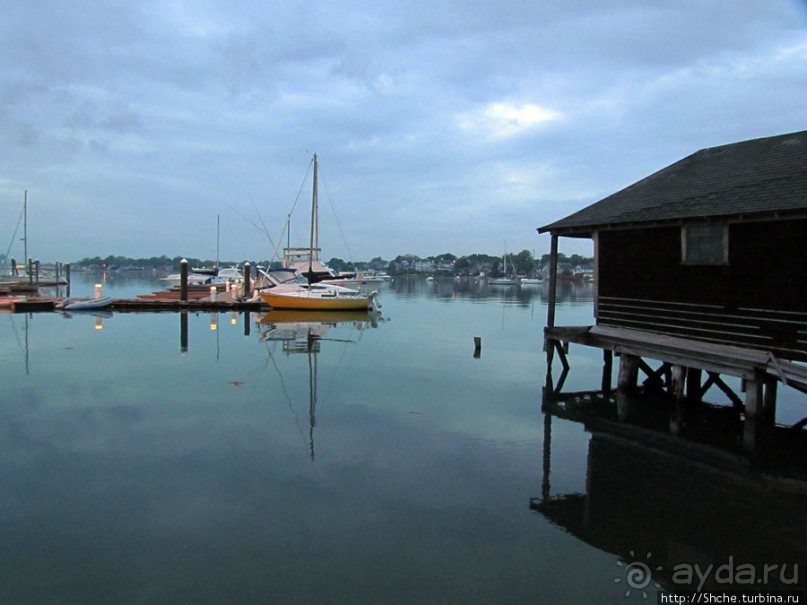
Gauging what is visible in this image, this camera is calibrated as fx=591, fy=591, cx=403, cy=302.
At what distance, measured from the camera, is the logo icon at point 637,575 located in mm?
6000

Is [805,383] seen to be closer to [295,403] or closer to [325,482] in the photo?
[325,482]

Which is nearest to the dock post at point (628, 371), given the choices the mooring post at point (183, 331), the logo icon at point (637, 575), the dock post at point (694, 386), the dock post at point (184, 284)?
the dock post at point (694, 386)

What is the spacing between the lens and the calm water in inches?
238

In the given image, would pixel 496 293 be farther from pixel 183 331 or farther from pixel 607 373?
pixel 607 373

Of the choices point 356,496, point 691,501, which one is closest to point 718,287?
point 691,501

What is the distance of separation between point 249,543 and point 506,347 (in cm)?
1769

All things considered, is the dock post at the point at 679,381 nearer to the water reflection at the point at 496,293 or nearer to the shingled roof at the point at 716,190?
the shingled roof at the point at 716,190

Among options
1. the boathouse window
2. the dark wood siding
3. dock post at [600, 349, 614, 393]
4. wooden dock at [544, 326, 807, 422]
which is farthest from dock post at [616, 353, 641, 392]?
the boathouse window

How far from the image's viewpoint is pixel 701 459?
990 centimetres

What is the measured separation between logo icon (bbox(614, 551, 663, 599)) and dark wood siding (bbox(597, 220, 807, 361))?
625 centimetres

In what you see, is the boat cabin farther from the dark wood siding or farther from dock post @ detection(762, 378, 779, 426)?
dock post @ detection(762, 378, 779, 426)

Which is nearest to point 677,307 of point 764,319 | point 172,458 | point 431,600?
point 764,319

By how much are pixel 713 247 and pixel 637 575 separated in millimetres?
7779

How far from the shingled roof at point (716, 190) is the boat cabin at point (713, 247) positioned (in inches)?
1.3
